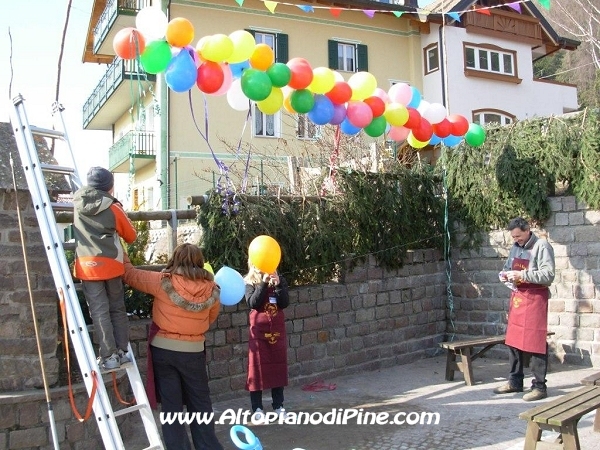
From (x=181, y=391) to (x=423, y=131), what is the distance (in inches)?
174

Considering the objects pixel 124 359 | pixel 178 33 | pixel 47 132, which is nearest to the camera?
pixel 124 359

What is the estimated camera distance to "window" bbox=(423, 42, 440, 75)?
2058 centimetres

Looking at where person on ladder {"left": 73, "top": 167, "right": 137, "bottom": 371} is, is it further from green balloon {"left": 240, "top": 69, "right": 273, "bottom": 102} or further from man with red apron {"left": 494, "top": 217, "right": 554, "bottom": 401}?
man with red apron {"left": 494, "top": 217, "right": 554, "bottom": 401}

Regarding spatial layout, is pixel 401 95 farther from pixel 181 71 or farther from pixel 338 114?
pixel 181 71

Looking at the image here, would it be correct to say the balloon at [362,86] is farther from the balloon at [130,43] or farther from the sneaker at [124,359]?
the sneaker at [124,359]

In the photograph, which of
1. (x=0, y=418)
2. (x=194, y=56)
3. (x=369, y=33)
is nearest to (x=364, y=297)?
(x=194, y=56)

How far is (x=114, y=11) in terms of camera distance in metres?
17.8

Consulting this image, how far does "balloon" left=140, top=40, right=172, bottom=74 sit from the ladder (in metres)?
1.38

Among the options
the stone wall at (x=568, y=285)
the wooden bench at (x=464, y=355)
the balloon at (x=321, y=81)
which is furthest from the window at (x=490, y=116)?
the balloon at (x=321, y=81)

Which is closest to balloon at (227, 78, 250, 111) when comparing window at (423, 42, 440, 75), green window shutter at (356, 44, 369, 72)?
green window shutter at (356, 44, 369, 72)

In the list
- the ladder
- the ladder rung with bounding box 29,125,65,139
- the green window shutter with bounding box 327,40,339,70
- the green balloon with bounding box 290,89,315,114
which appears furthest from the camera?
the green window shutter with bounding box 327,40,339,70

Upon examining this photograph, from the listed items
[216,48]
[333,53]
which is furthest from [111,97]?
[216,48]

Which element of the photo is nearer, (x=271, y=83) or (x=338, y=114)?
(x=271, y=83)

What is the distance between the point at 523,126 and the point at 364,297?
3.25 metres
